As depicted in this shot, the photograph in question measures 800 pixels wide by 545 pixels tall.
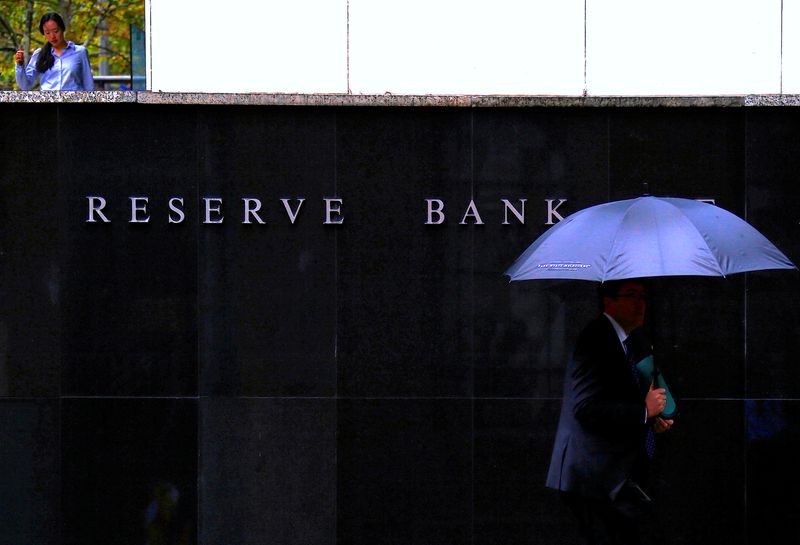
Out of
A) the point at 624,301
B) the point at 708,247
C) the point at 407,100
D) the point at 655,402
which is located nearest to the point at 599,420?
the point at 655,402

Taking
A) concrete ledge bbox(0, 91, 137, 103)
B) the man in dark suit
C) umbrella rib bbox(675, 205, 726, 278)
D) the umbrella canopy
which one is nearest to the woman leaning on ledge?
concrete ledge bbox(0, 91, 137, 103)

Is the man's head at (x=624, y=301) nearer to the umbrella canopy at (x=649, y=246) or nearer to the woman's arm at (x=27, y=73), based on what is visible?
the umbrella canopy at (x=649, y=246)

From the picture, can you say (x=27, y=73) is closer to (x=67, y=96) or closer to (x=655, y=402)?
(x=67, y=96)

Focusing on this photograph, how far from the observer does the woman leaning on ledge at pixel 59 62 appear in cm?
1025

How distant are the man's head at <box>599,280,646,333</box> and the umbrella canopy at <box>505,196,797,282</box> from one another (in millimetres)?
309

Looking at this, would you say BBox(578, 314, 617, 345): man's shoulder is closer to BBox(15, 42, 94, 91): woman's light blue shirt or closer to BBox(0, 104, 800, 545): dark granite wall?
BBox(0, 104, 800, 545): dark granite wall

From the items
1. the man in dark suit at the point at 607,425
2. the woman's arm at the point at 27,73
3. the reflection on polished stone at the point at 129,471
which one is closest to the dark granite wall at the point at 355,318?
the reflection on polished stone at the point at 129,471

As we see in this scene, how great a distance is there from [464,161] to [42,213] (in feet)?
11.0

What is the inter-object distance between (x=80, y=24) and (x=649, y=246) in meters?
17.8

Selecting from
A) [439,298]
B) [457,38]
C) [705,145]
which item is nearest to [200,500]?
[439,298]

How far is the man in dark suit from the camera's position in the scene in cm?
641

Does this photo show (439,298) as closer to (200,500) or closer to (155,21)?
(200,500)

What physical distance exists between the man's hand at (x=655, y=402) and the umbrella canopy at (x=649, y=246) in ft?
2.55

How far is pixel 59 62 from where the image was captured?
10.3 metres
